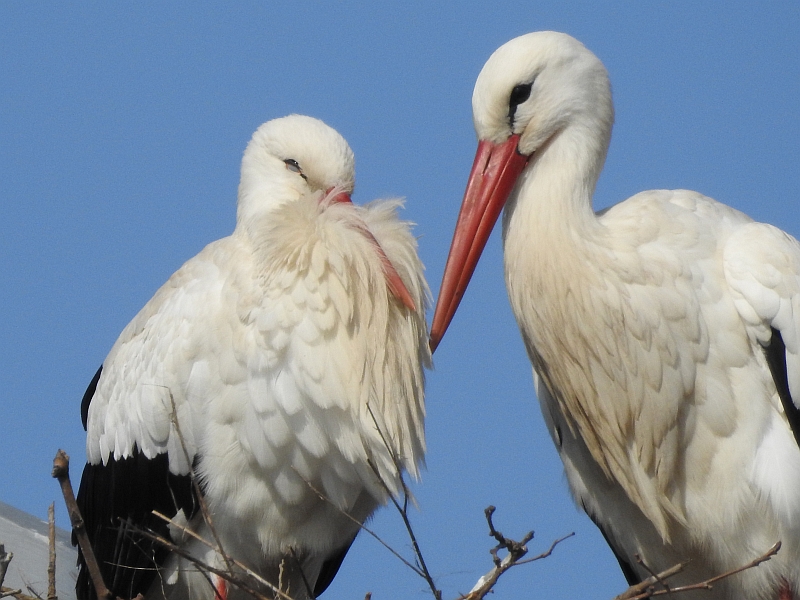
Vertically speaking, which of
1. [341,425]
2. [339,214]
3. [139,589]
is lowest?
[139,589]

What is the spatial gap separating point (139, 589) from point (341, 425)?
842 mm

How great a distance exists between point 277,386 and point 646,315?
0.96 meters

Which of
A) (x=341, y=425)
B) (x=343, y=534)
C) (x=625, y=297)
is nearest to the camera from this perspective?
(x=625, y=297)


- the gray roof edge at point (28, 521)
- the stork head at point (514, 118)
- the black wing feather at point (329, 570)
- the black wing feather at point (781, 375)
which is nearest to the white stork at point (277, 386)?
the black wing feather at point (329, 570)

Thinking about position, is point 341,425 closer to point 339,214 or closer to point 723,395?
point 339,214

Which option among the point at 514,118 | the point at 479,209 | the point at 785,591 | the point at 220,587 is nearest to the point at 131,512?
the point at 220,587

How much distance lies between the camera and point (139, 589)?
356 cm

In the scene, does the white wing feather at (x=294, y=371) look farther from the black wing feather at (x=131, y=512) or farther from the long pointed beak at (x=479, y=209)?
the long pointed beak at (x=479, y=209)

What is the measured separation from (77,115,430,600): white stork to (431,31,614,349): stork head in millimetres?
279

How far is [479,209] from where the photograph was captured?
315 cm

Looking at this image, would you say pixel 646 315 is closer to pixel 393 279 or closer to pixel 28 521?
pixel 393 279

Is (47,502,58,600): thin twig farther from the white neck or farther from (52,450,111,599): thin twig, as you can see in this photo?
the white neck

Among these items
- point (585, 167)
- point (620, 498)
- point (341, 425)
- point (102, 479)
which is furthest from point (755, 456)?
point (102, 479)

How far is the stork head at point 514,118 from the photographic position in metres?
3.08
